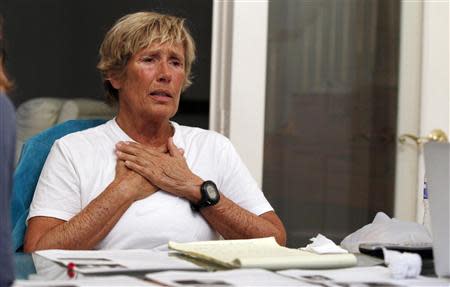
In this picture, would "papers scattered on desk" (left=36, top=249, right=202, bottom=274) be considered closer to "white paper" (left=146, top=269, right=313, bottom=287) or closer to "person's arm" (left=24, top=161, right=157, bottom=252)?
"white paper" (left=146, top=269, right=313, bottom=287)

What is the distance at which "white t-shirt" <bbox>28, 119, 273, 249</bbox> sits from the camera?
249cm

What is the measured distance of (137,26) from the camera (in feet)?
8.84

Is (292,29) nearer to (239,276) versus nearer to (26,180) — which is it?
(26,180)

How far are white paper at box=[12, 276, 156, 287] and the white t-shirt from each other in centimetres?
89

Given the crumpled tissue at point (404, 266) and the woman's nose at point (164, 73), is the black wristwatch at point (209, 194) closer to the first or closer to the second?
the woman's nose at point (164, 73)

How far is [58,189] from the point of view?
249 cm

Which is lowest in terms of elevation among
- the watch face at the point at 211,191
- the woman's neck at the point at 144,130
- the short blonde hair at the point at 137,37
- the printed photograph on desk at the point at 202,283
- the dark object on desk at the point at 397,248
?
the dark object on desk at the point at 397,248

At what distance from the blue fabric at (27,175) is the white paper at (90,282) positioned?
1.02m

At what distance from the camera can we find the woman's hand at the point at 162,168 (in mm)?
2539

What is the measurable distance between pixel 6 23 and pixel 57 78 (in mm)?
450

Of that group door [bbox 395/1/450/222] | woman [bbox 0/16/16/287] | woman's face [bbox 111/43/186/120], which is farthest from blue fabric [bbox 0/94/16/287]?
door [bbox 395/1/450/222]

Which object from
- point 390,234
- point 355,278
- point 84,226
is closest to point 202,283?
point 355,278

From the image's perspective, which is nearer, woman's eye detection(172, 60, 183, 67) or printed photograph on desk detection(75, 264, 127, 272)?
printed photograph on desk detection(75, 264, 127, 272)

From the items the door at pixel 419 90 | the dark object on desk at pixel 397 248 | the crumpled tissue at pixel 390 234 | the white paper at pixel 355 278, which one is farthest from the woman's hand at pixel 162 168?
the door at pixel 419 90
